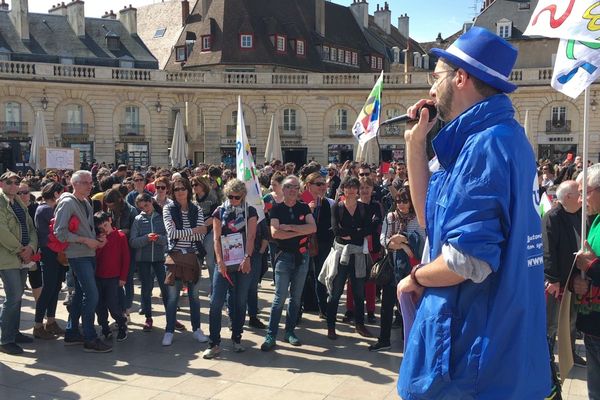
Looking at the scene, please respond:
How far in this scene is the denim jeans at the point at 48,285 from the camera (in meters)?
7.23

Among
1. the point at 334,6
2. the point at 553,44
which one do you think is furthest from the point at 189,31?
the point at 553,44

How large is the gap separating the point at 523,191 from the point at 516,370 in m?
0.66

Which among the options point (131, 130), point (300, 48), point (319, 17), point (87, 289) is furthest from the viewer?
point (319, 17)

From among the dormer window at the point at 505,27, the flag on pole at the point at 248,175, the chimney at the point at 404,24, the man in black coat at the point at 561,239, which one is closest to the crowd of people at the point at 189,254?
the flag on pole at the point at 248,175

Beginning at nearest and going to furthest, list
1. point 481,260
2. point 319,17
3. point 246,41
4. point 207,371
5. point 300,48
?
point 481,260 → point 207,371 → point 246,41 → point 300,48 → point 319,17

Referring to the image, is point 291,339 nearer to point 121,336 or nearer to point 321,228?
point 321,228

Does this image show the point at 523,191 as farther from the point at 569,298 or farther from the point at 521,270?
the point at 569,298

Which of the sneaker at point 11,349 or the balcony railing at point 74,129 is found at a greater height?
the balcony railing at point 74,129

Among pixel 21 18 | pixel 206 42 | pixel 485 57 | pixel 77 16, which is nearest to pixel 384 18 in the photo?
pixel 206 42

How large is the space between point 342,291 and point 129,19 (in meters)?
40.2

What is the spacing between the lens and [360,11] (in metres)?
→ 54.8

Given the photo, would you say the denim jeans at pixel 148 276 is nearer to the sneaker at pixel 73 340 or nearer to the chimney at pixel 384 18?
the sneaker at pixel 73 340

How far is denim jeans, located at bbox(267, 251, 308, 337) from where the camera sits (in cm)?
687

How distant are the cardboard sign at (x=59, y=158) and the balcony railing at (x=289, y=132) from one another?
66.8 ft
